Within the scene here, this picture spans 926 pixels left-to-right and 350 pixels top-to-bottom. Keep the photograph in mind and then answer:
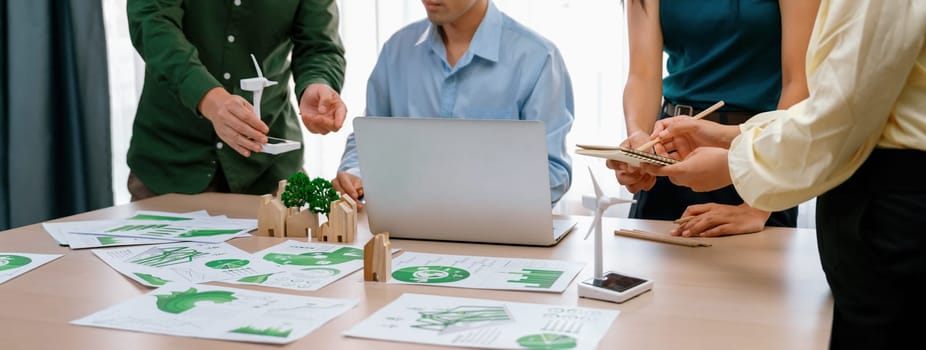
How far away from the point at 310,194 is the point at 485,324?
0.60m

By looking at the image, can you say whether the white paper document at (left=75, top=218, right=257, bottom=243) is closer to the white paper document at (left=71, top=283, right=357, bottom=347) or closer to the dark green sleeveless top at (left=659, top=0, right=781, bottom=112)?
the white paper document at (left=71, top=283, right=357, bottom=347)

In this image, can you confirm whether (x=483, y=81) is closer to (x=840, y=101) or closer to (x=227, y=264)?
(x=227, y=264)

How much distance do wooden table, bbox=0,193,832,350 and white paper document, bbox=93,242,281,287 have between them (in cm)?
3

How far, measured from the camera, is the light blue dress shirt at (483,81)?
1.91 m

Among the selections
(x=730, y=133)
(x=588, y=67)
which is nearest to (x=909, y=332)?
(x=730, y=133)

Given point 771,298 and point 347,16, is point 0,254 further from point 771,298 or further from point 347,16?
point 347,16

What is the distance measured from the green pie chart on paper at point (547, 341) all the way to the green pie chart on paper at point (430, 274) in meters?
0.27

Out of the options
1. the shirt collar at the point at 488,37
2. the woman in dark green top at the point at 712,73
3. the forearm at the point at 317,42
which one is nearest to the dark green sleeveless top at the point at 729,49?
the woman in dark green top at the point at 712,73

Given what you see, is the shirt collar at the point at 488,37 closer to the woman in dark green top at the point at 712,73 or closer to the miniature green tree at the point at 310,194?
the woman in dark green top at the point at 712,73

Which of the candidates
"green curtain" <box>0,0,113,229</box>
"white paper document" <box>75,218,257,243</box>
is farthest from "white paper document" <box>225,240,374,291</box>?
"green curtain" <box>0,0,113,229</box>

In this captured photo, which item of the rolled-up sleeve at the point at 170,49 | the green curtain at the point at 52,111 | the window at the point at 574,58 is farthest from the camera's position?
the green curtain at the point at 52,111

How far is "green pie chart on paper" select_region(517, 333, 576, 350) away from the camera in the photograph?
95 centimetres

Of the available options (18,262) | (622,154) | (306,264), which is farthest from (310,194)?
(622,154)

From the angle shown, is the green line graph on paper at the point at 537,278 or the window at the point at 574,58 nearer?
the green line graph on paper at the point at 537,278
